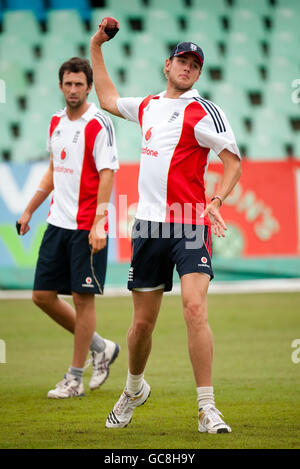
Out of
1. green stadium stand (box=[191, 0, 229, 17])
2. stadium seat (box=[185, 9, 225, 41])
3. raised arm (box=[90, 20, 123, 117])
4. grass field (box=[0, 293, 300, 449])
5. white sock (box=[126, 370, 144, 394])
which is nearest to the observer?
grass field (box=[0, 293, 300, 449])

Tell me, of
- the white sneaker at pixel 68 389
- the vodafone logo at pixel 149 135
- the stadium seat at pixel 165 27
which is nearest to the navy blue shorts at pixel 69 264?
the white sneaker at pixel 68 389

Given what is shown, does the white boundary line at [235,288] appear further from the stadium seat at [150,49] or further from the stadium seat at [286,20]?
the stadium seat at [286,20]

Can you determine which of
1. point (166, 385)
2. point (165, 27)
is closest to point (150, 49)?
point (165, 27)

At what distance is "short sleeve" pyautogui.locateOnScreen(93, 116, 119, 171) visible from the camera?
241 inches

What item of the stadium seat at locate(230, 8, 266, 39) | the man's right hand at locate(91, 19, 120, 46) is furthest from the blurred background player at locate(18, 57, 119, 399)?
the stadium seat at locate(230, 8, 266, 39)

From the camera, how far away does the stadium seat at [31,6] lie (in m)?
18.2

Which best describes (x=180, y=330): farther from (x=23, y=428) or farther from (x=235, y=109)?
(x=235, y=109)

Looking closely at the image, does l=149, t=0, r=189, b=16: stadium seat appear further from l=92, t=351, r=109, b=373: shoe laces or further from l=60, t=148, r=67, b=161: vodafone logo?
l=92, t=351, r=109, b=373: shoe laces

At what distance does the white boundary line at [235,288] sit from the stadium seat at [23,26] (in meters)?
6.79

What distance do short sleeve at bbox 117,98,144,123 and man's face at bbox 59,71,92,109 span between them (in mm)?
1127

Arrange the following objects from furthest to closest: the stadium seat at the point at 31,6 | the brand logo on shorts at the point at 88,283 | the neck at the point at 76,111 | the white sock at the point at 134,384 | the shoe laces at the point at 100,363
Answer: the stadium seat at the point at 31,6 < the shoe laces at the point at 100,363 < the neck at the point at 76,111 < the brand logo on shorts at the point at 88,283 < the white sock at the point at 134,384

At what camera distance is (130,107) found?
512cm

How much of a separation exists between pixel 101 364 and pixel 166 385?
1.78ft

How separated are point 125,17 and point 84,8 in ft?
3.11
